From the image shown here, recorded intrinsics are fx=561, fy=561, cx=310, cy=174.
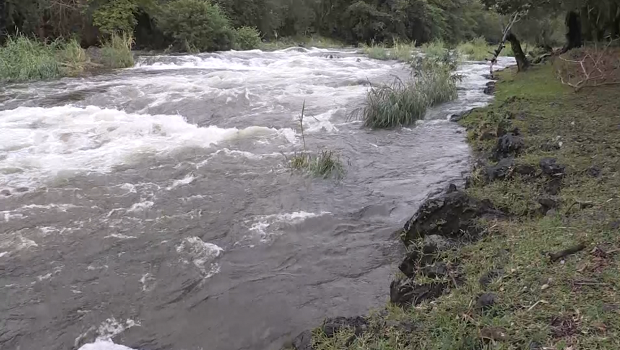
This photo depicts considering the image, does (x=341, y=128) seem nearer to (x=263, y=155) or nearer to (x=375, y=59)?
(x=263, y=155)

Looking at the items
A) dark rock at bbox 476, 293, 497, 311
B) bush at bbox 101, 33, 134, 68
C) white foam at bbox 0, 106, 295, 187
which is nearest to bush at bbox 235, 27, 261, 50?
bush at bbox 101, 33, 134, 68

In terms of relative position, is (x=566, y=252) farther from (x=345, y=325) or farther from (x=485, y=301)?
(x=345, y=325)

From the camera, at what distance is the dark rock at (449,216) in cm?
540

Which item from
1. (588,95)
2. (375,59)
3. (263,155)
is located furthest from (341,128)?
(375,59)

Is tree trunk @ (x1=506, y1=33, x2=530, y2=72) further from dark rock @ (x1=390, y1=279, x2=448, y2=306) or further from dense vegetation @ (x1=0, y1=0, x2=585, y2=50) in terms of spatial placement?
dark rock @ (x1=390, y1=279, x2=448, y2=306)

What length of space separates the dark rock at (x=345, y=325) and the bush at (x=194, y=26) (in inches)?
809

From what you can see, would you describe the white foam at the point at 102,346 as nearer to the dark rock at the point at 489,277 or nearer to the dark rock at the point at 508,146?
the dark rock at the point at 489,277

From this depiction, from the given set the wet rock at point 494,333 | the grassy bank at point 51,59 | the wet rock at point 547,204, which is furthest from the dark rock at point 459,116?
the grassy bank at point 51,59

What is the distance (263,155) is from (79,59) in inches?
443

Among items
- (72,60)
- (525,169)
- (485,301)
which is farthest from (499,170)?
(72,60)

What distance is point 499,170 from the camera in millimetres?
6742

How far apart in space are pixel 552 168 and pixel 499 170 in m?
0.65

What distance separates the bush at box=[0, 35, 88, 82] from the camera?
1535 centimetres

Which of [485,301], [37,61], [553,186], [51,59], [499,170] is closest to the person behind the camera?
[485,301]
